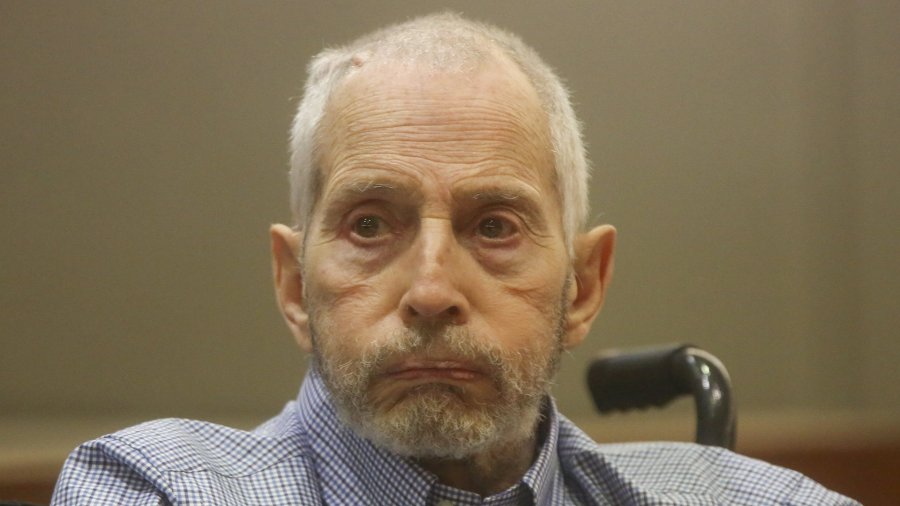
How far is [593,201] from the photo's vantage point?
3.40 meters

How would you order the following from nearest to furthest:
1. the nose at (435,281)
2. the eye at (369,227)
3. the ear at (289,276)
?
the nose at (435,281)
the eye at (369,227)
the ear at (289,276)

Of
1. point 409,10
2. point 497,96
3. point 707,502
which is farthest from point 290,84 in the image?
point 707,502

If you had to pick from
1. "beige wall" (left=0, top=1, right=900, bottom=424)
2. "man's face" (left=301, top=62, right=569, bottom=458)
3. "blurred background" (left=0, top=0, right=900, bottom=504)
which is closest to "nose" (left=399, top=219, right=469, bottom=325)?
"man's face" (left=301, top=62, right=569, bottom=458)

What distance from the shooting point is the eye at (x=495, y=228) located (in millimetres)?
1460

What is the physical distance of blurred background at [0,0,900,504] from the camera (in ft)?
8.79

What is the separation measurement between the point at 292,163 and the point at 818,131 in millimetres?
2624

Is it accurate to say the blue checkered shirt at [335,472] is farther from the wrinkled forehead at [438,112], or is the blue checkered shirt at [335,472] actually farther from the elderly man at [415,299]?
the wrinkled forehead at [438,112]

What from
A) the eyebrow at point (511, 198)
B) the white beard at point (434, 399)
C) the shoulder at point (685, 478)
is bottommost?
the shoulder at point (685, 478)

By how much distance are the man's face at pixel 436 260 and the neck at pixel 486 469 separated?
0.20ft

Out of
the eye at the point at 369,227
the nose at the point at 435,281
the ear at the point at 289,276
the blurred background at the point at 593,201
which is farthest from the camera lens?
the blurred background at the point at 593,201

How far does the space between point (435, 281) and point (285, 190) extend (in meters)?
1.66

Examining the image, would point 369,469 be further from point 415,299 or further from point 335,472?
point 415,299

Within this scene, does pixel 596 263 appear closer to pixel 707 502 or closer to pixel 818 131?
pixel 707 502

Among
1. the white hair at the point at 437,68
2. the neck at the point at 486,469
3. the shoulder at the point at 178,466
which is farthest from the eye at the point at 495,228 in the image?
the shoulder at the point at 178,466
